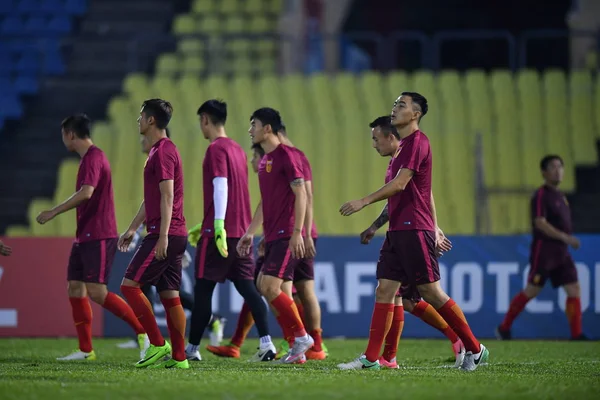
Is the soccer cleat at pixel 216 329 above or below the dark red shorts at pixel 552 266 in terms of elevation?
below

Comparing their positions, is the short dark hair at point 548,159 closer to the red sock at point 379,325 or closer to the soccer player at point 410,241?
the soccer player at point 410,241

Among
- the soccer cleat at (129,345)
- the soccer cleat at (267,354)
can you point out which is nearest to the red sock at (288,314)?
the soccer cleat at (267,354)

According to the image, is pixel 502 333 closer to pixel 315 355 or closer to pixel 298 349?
pixel 315 355

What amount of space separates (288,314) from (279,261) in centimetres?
42

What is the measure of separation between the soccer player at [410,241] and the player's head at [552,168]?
4.31 m

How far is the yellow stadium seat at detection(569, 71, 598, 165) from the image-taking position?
16672 millimetres

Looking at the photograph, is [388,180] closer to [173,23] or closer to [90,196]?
[90,196]

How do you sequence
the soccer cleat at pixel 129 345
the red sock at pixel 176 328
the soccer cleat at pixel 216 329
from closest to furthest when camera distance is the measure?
1. the red sock at pixel 176 328
2. the soccer cleat at pixel 216 329
3. the soccer cleat at pixel 129 345

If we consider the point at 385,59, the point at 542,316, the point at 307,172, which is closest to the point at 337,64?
the point at 385,59

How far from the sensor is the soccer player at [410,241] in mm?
7934

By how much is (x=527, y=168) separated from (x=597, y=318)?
4025mm

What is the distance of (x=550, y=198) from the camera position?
12.3 metres

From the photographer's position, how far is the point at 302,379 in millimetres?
7285

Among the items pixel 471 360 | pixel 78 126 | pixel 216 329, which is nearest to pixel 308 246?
pixel 471 360
